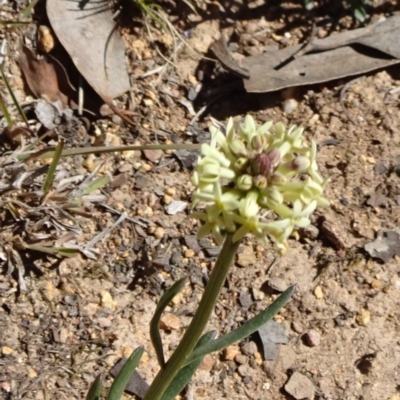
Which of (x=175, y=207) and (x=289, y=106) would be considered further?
(x=289, y=106)

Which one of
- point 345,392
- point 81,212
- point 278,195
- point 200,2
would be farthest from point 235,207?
point 200,2

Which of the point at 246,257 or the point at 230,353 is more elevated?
the point at 246,257

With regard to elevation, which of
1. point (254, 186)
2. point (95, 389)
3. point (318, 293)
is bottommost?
point (318, 293)

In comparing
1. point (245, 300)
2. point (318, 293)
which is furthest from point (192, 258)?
point (318, 293)

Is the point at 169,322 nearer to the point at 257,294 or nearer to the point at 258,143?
the point at 257,294

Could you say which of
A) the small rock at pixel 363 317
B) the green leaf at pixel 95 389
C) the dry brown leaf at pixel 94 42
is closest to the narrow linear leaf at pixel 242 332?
the green leaf at pixel 95 389

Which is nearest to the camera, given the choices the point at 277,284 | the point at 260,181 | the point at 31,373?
the point at 260,181

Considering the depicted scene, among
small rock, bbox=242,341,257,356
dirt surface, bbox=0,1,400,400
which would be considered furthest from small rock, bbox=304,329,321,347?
small rock, bbox=242,341,257,356

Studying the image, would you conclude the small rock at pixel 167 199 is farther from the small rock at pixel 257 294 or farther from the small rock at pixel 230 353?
the small rock at pixel 230 353
